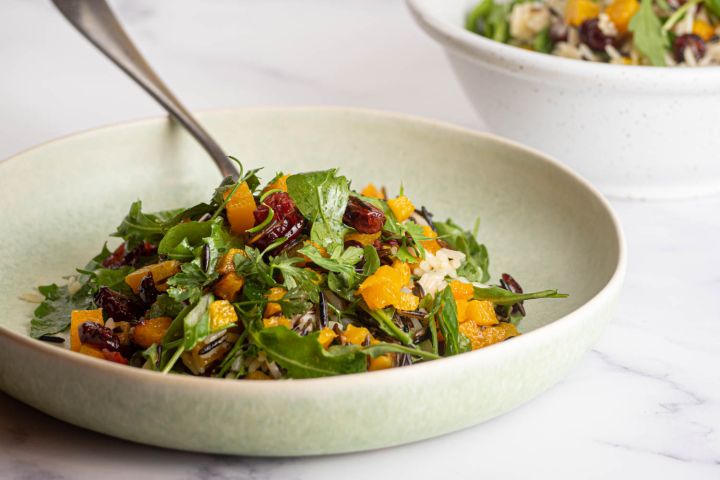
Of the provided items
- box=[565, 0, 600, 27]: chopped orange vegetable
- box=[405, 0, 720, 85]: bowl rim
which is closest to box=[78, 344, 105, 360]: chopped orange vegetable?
box=[405, 0, 720, 85]: bowl rim

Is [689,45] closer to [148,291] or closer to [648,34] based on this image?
[648,34]

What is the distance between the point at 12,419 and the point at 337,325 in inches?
25.6

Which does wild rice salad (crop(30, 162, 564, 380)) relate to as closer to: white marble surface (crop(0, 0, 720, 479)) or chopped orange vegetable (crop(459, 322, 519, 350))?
chopped orange vegetable (crop(459, 322, 519, 350))

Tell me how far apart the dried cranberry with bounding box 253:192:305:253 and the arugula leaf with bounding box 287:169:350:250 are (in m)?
0.02

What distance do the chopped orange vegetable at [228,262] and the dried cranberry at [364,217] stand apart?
0.25m

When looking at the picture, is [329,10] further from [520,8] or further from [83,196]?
[83,196]

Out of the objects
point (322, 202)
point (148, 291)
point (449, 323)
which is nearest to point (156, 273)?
point (148, 291)

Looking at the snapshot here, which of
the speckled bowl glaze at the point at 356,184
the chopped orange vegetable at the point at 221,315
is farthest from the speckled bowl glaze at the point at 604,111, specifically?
the chopped orange vegetable at the point at 221,315

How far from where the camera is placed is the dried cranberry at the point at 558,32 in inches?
129

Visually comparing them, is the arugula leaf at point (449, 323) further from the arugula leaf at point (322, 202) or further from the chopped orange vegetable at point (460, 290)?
the arugula leaf at point (322, 202)

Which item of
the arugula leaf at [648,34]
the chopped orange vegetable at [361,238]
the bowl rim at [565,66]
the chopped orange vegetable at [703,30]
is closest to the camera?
the chopped orange vegetable at [361,238]

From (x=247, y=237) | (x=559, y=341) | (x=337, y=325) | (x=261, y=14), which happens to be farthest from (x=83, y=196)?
(x=261, y=14)

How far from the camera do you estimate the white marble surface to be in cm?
181

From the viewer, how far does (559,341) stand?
1743 millimetres
